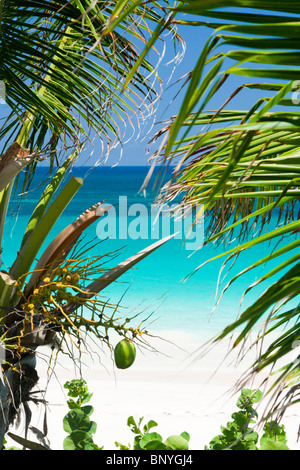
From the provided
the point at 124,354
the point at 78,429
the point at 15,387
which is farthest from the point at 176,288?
the point at 124,354

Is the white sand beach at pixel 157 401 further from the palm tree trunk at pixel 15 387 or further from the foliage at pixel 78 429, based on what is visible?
the palm tree trunk at pixel 15 387

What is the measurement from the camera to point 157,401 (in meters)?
4.33

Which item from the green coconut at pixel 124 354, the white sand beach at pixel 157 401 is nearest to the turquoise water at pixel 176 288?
the white sand beach at pixel 157 401

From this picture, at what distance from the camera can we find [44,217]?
142cm

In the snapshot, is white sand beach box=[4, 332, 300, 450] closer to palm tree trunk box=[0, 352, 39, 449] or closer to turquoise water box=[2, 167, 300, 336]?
turquoise water box=[2, 167, 300, 336]

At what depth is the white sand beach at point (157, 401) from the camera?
3.33 m

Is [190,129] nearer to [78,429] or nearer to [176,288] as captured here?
[78,429]

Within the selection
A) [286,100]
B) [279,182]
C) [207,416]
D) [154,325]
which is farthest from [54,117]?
[154,325]

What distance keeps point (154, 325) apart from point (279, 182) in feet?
24.5

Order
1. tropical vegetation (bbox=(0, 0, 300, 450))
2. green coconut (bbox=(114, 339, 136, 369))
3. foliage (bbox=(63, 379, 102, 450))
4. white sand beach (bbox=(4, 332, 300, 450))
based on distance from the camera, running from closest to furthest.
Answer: tropical vegetation (bbox=(0, 0, 300, 450)), green coconut (bbox=(114, 339, 136, 369)), foliage (bbox=(63, 379, 102, 450)), white sand beach (bbox=(4, 332, 300, 450))

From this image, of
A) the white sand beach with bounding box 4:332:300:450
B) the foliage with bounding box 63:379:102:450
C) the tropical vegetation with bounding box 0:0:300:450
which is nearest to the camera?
the tropical vegetation with bounding box 0:0:300:450

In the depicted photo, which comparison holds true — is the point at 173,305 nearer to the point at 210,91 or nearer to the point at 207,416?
the point at 207,416

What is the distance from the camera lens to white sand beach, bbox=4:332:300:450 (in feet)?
10.9

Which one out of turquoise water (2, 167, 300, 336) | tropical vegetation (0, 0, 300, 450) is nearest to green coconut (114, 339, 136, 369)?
tropical vegetation (0, 0, 300, 450)
